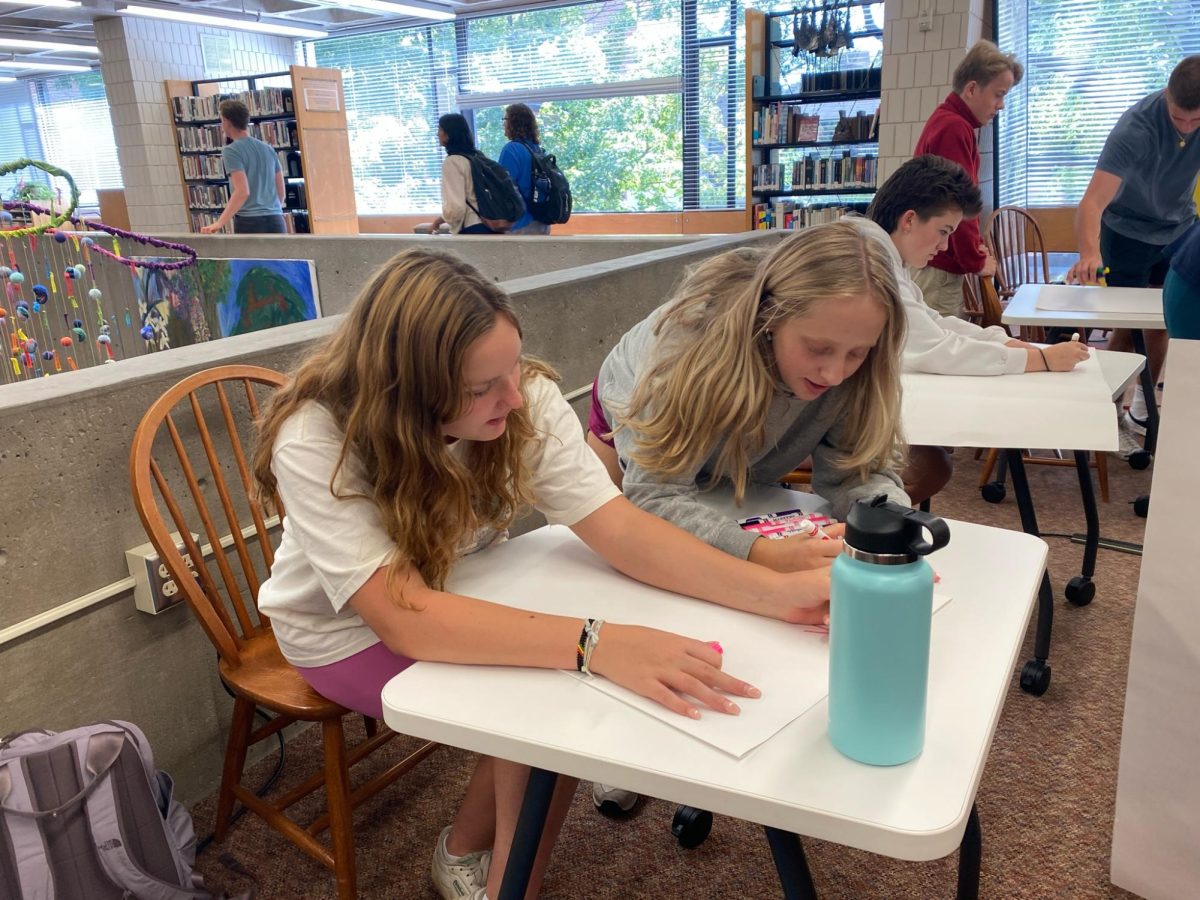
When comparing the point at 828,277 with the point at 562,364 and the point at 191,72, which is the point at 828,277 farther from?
the point at 191,72

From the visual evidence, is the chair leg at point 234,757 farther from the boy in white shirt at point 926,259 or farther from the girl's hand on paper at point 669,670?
the boy in white shirt at point 926,259

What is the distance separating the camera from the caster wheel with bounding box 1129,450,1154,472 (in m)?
3.08

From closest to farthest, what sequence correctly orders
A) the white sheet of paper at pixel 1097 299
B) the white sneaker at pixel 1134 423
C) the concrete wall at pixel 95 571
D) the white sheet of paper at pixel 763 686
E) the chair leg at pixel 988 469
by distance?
1. the white sheet of paper at pixel 763 686
2. the concrete wall at pixel 95 571
3. the white sheet of paper at pixel 1097 299
4. the chair leg at pixel 988 469
5. the white sneaker at pixel 1134 423

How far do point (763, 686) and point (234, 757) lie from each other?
40.2 inches

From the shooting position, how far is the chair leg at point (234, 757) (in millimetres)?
1418

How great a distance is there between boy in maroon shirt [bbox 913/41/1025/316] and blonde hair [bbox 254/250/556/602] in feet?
7.35

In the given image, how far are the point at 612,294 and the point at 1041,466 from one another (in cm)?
188

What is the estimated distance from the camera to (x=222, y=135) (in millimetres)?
7820

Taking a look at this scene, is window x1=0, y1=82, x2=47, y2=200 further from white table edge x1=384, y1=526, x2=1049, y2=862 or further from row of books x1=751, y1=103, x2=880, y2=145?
white table edge x1=384, y1=526, x2=1049, y2=862

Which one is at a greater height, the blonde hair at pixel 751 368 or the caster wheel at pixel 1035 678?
the blonde hair at pixel 751 368

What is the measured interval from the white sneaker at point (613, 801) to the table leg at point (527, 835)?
0.63 m

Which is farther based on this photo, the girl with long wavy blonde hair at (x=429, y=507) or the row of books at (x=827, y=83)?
the row of books at (x=827, y=83)

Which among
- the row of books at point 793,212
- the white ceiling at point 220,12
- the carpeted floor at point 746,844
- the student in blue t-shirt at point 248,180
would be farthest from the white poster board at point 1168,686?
the white ceiling at point 220,12

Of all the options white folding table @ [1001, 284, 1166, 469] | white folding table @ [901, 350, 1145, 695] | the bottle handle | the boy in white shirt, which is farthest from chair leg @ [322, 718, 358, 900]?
white folding table @ [1001, 284, 1166, 469]
